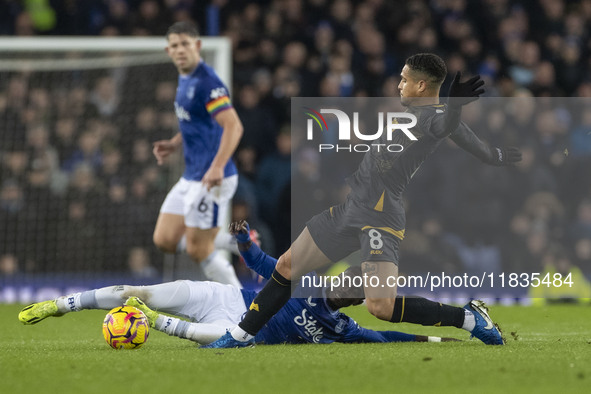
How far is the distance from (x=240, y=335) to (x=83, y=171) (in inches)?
266

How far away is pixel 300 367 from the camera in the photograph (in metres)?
5.27

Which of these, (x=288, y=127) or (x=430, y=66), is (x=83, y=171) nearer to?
(x=288, y=127)

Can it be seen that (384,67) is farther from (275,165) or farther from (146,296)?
(146,296)

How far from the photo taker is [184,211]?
29.3 ft

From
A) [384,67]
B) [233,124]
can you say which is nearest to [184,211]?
[233,124]

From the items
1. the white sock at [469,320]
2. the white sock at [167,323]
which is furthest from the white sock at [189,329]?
the white sock at [469,320]

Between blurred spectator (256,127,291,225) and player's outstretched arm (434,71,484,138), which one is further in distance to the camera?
blurred spectator (256,127,291,225)

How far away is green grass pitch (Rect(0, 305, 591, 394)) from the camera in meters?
4.58

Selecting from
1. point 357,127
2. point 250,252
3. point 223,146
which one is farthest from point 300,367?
point 223,146

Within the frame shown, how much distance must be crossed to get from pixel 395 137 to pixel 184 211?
9.78 feet

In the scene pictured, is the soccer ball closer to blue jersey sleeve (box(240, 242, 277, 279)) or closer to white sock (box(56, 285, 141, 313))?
white sock (box(56, 285, 141, 313))

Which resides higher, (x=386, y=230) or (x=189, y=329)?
(x=386, y=230)

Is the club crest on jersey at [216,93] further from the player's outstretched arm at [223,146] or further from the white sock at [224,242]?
the white sock at [224,242]

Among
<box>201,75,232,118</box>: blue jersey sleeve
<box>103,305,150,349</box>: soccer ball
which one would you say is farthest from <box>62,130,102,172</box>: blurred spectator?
<box>103,305,150,349</box>: soccer ball
